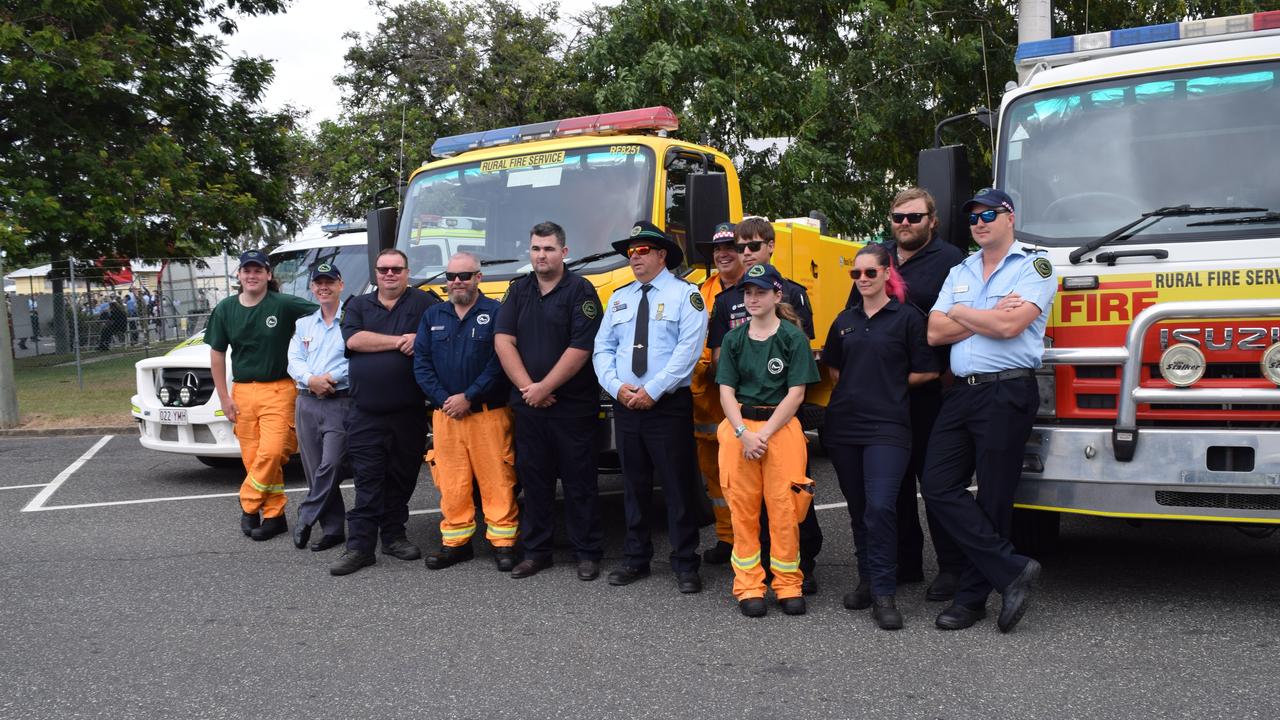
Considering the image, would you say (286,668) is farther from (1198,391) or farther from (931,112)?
(931,112)

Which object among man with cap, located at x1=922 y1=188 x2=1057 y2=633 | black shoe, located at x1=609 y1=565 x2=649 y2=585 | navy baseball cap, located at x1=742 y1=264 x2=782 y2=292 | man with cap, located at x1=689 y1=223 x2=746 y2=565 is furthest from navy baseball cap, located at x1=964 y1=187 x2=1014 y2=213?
black shoe, located at x1=609 y1=565 x2=649 y2=585

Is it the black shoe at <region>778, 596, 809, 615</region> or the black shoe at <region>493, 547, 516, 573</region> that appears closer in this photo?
the black shoe at <region>778, 596, 809, 615</region>

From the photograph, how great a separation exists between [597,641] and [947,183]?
2832mm

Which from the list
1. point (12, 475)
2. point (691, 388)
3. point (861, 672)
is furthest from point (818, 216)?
point (12, 475)

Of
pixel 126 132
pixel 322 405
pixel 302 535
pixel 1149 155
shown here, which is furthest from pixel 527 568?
→ pixel 126 132

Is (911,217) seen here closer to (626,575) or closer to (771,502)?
(771,502)

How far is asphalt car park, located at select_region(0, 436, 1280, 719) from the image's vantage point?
177 inches

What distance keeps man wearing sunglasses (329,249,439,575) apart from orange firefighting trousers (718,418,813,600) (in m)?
2.12

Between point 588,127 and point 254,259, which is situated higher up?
point 588,127

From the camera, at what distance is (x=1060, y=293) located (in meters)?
5.34

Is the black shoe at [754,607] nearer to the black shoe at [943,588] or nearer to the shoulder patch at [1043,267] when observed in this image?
the black shoe at [943,588]

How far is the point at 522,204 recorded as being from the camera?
7.58 meters

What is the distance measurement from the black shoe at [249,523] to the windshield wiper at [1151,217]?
525cm

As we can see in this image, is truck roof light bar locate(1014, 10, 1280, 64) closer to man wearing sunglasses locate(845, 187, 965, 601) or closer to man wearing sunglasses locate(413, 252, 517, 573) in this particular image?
man wearing sunglasses locate(845, 187, 965, 601)
